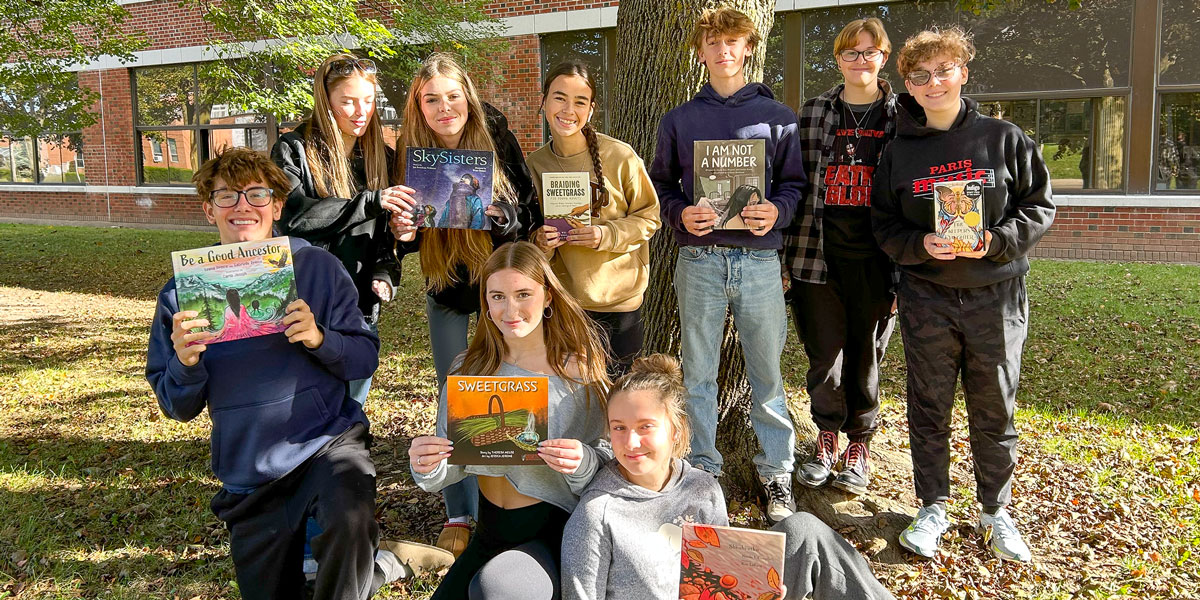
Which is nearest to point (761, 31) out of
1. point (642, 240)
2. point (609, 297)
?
point (642, 240)

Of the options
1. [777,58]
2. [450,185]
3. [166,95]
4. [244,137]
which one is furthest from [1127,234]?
[166,95]

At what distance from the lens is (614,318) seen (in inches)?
134

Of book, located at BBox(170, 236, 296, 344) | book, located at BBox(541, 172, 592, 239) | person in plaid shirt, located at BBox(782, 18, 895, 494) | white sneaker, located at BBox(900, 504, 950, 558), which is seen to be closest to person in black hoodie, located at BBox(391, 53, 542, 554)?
book, located at BBox(541, 172, 592, 239)

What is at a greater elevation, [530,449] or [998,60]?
[998,60]

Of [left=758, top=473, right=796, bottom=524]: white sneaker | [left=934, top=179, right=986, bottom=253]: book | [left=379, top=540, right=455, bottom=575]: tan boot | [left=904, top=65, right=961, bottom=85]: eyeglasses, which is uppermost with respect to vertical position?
[left=904, top=65, right=961, bottom=85]: eyeglasses

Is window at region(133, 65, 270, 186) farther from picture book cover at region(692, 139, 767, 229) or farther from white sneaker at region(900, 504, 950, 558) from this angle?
white sneaker at region(900, 504, 950, 558)

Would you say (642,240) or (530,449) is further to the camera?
(642,240)

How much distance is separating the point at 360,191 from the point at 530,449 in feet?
4.51

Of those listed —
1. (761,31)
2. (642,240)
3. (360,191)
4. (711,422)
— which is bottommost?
(711,422)

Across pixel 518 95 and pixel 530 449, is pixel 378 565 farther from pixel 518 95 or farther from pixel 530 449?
pixel 518 95

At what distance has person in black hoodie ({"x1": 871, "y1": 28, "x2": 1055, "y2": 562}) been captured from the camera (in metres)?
3.04

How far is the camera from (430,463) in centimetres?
240

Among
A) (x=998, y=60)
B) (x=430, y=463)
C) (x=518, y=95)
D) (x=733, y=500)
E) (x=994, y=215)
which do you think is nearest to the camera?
(x=430, y=463)

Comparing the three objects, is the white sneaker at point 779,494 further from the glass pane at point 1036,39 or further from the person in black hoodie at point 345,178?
the glass pane at point 1036,39
